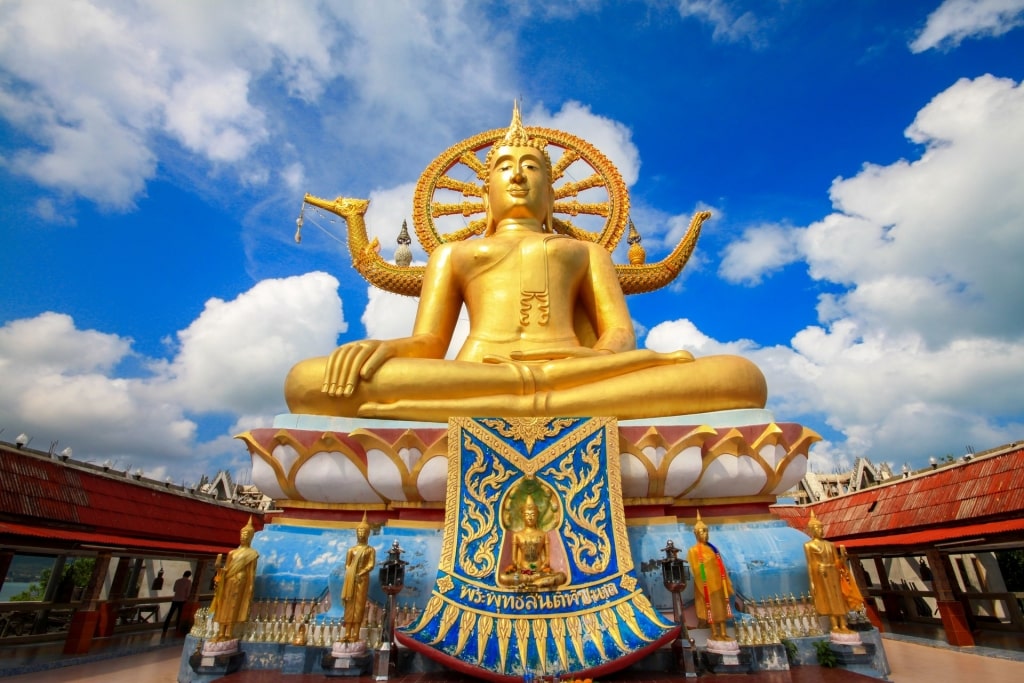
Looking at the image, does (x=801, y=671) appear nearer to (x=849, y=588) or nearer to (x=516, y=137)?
(x=849, y=588)

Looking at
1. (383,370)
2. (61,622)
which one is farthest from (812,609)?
(61,622)

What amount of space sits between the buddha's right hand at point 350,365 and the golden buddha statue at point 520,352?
0.04ft

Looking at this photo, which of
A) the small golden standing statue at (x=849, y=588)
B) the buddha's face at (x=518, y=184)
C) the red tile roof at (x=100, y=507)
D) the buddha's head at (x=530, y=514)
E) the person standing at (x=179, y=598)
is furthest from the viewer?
the person standing at (x=179, y=598)

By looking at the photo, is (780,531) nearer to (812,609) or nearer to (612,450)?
(812,609)

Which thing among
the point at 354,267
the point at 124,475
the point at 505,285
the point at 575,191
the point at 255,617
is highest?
the point at 575,191

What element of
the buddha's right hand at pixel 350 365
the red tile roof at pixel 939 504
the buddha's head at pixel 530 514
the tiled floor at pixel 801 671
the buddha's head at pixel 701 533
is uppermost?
the buddha's right hand at pixel 350 365

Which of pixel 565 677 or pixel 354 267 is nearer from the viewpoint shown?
pixel 565 677

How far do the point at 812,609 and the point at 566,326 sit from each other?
4097mm

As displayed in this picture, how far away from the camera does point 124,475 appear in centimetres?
888

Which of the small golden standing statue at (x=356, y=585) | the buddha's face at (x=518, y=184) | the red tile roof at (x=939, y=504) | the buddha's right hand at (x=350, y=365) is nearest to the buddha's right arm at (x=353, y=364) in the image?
the buddha's right hand at (x=350, y=365)

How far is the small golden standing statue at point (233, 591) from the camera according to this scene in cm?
482

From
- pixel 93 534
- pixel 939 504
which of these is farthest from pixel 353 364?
pixel 939 504

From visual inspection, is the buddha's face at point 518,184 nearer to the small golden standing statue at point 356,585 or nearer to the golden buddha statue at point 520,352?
the golden buddha statue at point 520,352

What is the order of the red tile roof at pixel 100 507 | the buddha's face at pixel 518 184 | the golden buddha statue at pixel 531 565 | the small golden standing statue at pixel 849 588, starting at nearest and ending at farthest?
the golden buddha statue at pixel 531 565 → the small golden standing statue at pixel 849 588 → the red tile roof at pixel 100 507 → the buddha's face at pixel 518 184
